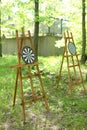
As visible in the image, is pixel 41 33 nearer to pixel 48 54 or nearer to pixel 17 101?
pixel 48 54

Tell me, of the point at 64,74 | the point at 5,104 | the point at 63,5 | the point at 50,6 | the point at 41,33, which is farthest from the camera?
the point at 41,33

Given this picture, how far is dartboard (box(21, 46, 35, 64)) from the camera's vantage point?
7043mm

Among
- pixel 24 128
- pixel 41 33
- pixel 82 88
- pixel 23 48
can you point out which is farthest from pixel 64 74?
pixel 41 33

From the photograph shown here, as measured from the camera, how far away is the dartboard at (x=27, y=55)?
23.1 feet

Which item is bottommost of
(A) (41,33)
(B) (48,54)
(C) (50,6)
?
(B) (48,54)

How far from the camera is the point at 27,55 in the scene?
279 inches

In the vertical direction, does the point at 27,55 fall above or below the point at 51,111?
above

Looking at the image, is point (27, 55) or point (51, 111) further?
point (51, 111)

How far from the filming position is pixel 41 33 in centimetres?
2416

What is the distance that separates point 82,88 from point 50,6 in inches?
233

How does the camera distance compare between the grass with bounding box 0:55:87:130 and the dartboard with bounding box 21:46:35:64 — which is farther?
the dartboard with bounding box 21:46:35:64

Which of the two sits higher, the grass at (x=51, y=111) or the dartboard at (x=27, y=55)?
the dartboard at (x=27, y=55)

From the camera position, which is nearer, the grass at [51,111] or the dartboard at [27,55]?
the grass at [51,111]

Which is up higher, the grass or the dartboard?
the dartboard
